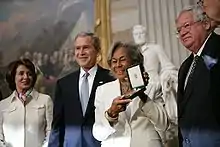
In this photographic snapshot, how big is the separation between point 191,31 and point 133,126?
697 millimetres

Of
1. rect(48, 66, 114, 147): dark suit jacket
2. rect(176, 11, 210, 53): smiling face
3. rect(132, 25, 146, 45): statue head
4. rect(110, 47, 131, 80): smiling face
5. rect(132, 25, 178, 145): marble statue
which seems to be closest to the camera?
rect(176, 11, 210, 53): smiling face

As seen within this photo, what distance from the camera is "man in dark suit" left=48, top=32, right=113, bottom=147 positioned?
2930 millimetres

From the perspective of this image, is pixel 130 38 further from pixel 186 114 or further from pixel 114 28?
pixel 186 114

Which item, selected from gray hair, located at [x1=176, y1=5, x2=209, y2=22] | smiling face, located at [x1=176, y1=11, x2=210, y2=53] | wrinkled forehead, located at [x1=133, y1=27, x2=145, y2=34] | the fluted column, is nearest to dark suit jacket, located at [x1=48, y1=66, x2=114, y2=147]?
the fluted column

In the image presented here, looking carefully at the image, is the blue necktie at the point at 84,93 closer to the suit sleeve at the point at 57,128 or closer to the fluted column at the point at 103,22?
the suit sleeve at the point at 57,128

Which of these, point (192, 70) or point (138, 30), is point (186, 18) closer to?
point (192, 70)

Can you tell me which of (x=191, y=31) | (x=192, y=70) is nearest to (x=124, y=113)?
(x=192, y=70)

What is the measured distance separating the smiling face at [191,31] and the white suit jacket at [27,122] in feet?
4.34

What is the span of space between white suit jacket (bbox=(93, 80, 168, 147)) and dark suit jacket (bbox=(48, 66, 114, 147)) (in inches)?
9.1

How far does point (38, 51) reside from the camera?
3.69m

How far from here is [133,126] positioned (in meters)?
2.52

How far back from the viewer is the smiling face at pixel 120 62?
8.88 ft

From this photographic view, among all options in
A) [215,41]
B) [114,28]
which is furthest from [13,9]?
[215,41]

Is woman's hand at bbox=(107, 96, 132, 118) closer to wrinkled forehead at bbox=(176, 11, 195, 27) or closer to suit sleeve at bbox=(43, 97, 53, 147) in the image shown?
wrinkled forehead at bbox=(176, 11, 195, 27)
